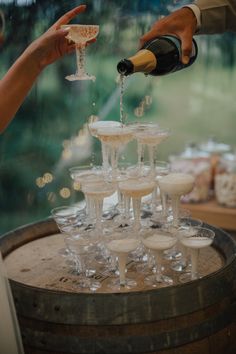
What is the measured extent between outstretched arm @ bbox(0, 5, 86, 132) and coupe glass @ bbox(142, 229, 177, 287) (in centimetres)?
64

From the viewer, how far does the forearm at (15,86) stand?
→ 1832 millimetres

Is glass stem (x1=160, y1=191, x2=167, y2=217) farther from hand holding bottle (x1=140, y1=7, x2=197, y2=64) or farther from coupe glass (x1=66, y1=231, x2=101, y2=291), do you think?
hand holding bottle (x1=140, y1=7, x2=197, y2=64)

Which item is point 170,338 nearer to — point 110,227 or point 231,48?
point 110,227

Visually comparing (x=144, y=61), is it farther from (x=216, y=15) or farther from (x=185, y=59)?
(x=216, y=15)

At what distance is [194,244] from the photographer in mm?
1843

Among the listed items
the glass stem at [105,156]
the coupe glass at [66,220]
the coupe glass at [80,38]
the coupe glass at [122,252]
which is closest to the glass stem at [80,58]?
the coupe glass at [80,38]

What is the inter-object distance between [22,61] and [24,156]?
115 cm

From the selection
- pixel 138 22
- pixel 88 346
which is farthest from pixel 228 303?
pixel 138 22

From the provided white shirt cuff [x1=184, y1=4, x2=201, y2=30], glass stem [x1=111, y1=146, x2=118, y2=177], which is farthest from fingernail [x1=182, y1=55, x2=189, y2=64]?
glass stem [x1=111, y1=146, x2=118, y2=177]

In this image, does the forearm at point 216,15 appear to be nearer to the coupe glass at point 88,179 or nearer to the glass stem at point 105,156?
the glass stem at point 105,156

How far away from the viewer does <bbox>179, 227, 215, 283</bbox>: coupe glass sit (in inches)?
72.1

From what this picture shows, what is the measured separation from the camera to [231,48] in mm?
4312

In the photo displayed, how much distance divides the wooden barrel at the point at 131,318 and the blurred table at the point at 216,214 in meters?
2.22

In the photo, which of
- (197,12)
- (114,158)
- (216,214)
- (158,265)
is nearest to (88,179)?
(114,158)
